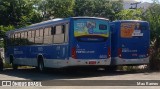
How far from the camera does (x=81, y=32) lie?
60.7ft

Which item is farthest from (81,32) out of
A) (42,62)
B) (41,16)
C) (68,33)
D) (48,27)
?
(41,16)

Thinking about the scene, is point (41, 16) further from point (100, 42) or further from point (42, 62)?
point (100, 42)

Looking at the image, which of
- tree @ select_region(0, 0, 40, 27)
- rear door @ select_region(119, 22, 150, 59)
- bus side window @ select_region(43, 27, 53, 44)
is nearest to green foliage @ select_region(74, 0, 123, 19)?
tree @ select_region(0, 0, 40, 27)

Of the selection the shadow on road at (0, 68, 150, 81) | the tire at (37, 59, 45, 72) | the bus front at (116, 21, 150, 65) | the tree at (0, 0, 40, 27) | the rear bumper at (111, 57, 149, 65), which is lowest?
the shadow on road at (0, 68, 150, 81)

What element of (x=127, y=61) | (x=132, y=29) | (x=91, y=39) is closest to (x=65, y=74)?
(x=91, y=39)

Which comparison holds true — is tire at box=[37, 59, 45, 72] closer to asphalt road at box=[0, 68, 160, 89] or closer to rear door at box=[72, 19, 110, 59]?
asphalt road at box=[0, 68, 160, 89]

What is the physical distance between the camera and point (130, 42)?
20.4 m

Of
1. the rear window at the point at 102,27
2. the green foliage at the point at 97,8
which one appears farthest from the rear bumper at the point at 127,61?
the green foliage at the point at 97,8

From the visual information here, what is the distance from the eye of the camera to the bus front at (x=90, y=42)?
60.2ft

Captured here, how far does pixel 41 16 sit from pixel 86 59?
75.8 ft

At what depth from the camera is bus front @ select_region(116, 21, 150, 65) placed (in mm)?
20203

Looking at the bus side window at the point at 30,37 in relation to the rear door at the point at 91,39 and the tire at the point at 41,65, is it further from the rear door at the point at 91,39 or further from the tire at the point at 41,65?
the rear door at the point at 91,39

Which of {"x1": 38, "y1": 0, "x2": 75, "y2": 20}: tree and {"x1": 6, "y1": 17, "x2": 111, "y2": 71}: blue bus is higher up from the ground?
{"x1": 38, "y1": 0, "x2": 75, "y2": 20}: tree

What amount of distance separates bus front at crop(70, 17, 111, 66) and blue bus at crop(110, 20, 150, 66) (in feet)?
3.32
